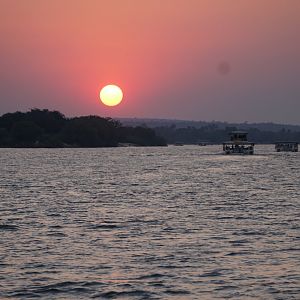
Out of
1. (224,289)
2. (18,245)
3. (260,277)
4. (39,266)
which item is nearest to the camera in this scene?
(224,289)

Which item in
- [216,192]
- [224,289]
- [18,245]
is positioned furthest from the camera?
[216,192]

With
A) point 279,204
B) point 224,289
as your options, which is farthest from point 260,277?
point 279,204

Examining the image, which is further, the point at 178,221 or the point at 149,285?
the point at 178,221

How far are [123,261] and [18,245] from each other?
739 centimetres

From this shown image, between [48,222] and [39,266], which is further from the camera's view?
[48,222]

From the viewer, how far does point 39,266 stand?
105 ft

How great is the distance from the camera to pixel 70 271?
102 feet

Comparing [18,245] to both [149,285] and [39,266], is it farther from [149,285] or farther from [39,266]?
[149,285]

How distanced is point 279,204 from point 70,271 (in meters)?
35.1

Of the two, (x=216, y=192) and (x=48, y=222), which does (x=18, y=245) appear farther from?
(x=216, y=192)

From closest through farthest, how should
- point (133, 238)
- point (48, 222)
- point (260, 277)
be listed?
point (260, 277)
point (133, 238)
point (48, 222)

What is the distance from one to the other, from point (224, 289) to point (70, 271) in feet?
22.9

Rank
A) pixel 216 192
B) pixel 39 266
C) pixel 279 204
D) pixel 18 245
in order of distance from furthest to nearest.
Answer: pixel 216 192 < pixel 279 204 < pixel 18 245 < pixel 39 266

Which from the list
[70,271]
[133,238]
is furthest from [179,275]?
[133,238]
